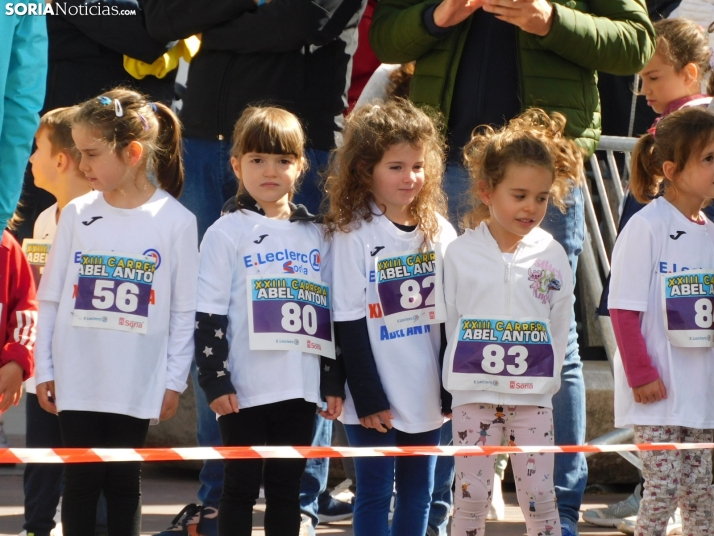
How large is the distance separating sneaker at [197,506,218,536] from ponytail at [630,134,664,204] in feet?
6.73

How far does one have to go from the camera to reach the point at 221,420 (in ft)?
12.6

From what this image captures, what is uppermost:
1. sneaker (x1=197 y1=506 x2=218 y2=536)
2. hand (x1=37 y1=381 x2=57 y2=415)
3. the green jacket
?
the green jacket

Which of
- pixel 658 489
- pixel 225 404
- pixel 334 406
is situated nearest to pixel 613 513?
pixel 658 489

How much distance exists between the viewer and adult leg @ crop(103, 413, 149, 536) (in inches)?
148

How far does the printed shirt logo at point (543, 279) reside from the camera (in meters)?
3.84

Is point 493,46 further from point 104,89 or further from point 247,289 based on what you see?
point 104,89

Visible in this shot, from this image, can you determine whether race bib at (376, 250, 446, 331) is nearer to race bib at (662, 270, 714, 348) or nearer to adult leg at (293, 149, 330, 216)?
adult leg at (293, 149, 330, 216)

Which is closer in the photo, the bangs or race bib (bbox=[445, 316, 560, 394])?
race bib (bbox=[445, 316, 560, 394])

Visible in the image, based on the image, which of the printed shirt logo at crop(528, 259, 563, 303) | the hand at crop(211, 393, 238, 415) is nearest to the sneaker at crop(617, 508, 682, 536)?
the printed shirt logo at crop(528, 259, 563, 303)

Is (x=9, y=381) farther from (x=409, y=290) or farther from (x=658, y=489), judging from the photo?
(x=658, y=489)

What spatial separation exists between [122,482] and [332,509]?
58.8 inches

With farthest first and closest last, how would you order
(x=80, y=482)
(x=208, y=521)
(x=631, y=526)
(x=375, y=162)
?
1. (x=631, y=526)
2. (x=208, y=521)
3. (x=375, y=162)
4. (x=80, y=482)

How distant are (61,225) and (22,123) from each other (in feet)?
1.60

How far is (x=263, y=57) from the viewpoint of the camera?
448cm
